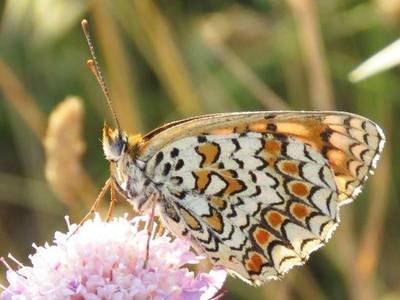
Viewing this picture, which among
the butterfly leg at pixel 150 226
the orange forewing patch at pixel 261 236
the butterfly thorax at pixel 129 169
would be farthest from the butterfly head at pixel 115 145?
the orange forewing patch at pixel 261 236

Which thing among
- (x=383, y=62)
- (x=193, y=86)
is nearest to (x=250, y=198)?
(x=383, y=62)

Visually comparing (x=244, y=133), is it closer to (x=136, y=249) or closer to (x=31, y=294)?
(x=136, y=249)

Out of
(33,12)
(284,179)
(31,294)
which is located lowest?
(31,294)

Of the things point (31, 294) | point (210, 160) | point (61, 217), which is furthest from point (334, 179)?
point (61, 217)

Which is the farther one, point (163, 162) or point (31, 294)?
point (163, 162)

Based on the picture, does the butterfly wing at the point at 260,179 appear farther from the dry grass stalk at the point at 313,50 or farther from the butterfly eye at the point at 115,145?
the dry grass stalk at the point at 313,50

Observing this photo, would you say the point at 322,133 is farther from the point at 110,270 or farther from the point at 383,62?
the point at 110,270

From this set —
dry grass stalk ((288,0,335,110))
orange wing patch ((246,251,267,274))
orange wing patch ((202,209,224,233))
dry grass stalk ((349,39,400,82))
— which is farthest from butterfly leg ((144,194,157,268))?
dry grass stalk ((288,0,335,110))
